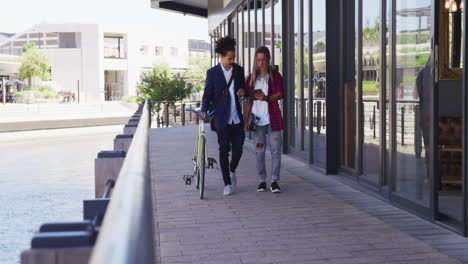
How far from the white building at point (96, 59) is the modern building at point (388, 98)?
57670 mm

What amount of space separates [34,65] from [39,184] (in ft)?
185

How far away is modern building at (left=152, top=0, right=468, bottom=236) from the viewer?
5.64 meters

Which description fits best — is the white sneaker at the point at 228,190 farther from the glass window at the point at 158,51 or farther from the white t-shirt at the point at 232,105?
the glass window at the point at 158,51

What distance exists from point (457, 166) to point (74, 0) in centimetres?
17616

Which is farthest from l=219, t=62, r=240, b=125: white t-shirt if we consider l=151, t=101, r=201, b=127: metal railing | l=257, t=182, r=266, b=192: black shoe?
l=151, t=101, r=201, b=127: metal railing

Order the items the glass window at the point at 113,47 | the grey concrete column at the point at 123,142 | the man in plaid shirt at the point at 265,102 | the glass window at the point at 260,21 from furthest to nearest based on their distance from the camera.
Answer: the glass window at the point at 113,47, the glass window at the point at 260,21, the man in plaid shirt at the point at 265,102, the grey concrete column at the point at 123,142

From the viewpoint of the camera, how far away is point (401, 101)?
6.32 m

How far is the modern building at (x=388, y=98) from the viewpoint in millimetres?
5645

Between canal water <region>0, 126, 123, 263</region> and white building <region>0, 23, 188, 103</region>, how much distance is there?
4287 cm

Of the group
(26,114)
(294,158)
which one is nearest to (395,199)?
(294,158)

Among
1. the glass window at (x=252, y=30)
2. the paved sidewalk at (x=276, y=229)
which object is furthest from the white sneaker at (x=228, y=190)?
the glass window at (x=252, y=30)

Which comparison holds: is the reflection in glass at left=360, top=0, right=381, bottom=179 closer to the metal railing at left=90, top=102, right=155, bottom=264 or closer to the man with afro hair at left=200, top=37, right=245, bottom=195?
the man with afro hair at left=200, top=37, right=245, bottom=195

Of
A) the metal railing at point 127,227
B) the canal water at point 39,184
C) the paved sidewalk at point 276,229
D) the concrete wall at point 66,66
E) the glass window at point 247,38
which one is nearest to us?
the metal railing at point 127,227

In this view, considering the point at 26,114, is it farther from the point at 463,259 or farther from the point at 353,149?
the point at 463,259
